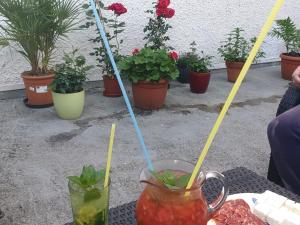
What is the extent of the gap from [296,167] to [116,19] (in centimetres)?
296

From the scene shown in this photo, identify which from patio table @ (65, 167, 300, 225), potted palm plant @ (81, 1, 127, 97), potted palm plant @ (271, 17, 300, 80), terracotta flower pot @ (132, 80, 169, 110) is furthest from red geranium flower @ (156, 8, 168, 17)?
patio table @ (65, 167, 300, 225)

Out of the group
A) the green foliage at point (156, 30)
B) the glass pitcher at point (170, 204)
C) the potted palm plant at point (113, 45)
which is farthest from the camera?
the green foliage at point (156, 30)

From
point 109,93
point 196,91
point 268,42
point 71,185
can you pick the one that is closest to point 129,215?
point 71,185

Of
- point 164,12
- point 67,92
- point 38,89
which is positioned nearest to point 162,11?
point 164,12

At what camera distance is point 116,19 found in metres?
4.12

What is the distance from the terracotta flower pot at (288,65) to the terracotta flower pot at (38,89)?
3.14 meters

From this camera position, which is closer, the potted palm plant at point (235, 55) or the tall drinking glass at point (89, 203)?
the tall drinking glass at point (89, 203)

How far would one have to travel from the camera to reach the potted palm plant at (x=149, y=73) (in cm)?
347

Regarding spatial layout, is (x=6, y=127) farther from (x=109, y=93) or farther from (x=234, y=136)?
(x=234, y=136)

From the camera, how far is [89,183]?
31.0 inches

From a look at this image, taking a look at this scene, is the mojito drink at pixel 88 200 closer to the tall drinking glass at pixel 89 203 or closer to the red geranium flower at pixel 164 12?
the tall drinking glass at pixel 89 203

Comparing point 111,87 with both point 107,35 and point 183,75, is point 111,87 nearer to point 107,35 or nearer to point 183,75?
point 107,35

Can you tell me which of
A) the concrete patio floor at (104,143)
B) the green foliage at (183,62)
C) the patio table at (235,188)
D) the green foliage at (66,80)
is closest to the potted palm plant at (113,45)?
the concrete patio floor at (104,143)

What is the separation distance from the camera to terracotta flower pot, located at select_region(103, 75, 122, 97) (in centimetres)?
389
